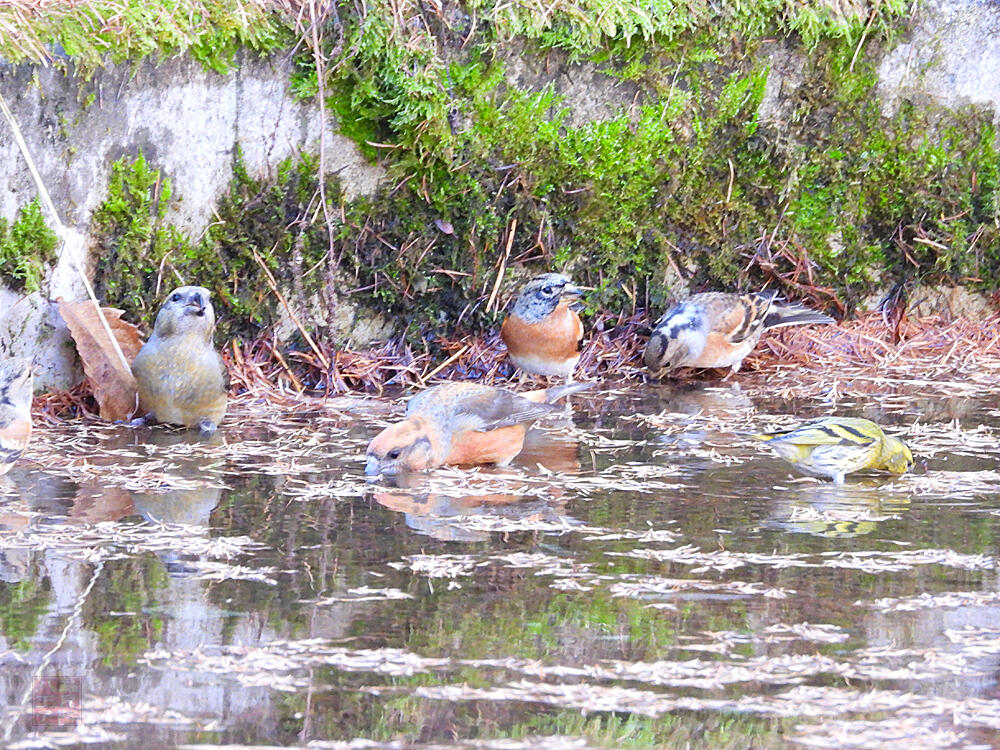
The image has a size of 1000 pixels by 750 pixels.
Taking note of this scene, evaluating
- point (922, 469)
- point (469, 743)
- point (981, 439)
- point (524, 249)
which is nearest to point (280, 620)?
point (469, 743)

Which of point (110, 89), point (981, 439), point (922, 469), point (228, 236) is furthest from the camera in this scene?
point (228, 236)

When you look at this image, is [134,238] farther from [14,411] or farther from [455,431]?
[455,431]

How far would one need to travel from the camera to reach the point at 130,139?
25.4ft

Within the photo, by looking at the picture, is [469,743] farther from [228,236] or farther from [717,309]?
[717,309]

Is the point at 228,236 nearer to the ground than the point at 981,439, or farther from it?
farther from it

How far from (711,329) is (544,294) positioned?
3.34 ft

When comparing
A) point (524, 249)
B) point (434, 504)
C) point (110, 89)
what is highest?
A: point (110, 89)

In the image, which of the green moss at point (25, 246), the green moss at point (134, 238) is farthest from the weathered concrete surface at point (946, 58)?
the green moss at point (25, 246)

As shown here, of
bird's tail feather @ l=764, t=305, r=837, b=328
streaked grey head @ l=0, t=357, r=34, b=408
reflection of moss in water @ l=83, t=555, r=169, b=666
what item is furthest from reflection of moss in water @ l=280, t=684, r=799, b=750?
bird's tail feather @ l=764, t=305, r=837, b=328

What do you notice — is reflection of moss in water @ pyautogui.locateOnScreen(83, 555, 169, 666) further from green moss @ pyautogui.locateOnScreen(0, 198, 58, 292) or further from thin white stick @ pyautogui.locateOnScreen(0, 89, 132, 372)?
green moss @ pyautogui.locateOnScreen(0, 198, 58, 292)

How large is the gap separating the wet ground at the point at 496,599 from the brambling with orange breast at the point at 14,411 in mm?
154

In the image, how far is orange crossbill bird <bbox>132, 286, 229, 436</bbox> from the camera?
720cm

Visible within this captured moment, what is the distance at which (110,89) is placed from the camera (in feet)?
25.0

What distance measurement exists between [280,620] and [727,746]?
57.4 inches
